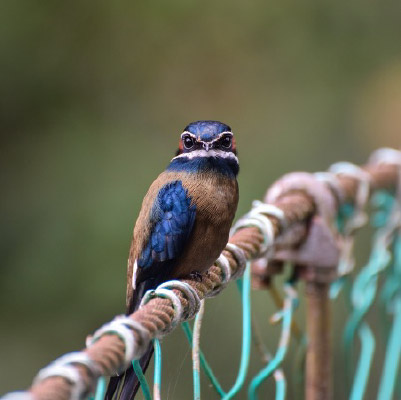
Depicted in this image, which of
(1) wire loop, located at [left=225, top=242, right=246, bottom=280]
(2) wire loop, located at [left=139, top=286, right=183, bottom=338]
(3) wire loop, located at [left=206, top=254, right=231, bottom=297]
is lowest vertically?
(2) wire loop, located at [left=139, top=286, right=183, bottom=338]

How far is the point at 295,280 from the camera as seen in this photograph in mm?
2775

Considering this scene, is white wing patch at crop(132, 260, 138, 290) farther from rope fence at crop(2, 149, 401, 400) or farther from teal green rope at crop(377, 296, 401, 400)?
teal green rope at crop(377, 296, 401, 400)

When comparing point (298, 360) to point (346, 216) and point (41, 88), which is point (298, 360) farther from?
point (41, 88)

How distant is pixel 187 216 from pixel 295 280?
51 centimetres

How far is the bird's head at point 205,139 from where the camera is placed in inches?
98.8

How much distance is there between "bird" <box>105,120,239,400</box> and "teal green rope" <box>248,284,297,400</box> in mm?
294

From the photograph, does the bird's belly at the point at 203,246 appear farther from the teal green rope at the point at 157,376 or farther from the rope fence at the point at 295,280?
the teal green rope at the point at 157,376

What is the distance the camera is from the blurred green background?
5.30 m

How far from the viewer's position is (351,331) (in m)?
2.81

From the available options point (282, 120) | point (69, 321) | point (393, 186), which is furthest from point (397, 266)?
point (282, 120)

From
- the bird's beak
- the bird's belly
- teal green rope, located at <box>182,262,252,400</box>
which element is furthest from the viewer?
the bird's beak

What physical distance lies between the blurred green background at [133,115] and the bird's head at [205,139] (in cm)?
224

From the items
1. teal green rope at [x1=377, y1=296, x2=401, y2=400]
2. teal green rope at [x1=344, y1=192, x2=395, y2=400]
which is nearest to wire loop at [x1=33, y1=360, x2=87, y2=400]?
teal green rope at [x1=344, y1=192, x2=395, y2=400]

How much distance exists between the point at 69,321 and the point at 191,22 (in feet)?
7.57
